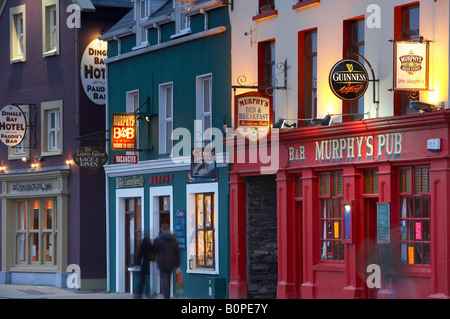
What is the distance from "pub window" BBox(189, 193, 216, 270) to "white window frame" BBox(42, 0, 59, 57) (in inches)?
391

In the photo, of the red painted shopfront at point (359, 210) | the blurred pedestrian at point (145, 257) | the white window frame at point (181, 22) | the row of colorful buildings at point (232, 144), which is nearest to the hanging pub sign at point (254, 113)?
the row of colorful buildings at point (232, 144)

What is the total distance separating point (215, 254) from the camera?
94.8 ft

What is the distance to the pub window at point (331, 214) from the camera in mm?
24797

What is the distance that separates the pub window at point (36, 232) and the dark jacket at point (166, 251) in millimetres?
13802

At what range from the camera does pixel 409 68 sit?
21641mm

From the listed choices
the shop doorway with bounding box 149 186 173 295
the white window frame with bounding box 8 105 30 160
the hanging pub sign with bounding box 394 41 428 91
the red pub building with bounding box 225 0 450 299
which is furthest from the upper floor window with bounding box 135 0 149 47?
the hanging pub sign with bounding box 394 41 428 91

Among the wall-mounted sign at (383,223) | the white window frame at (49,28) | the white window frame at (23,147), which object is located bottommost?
the wall-mounted sign at (383,223)

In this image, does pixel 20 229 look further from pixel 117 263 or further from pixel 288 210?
pixel 288 210

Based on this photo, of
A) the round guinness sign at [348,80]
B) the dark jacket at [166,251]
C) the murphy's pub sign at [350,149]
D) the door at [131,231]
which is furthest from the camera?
the door at [131,231]

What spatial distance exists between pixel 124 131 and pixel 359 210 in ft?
31.1

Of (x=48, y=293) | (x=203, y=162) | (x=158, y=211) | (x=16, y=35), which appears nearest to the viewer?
(x=203, y=162)

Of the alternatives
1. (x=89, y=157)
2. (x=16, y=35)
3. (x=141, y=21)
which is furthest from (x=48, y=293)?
(x=16, y=35)

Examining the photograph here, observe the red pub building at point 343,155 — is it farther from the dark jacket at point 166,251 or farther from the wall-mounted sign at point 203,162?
the dark jacket at point 166,251

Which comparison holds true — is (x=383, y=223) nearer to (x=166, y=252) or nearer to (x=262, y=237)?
(x=166, y=252)
